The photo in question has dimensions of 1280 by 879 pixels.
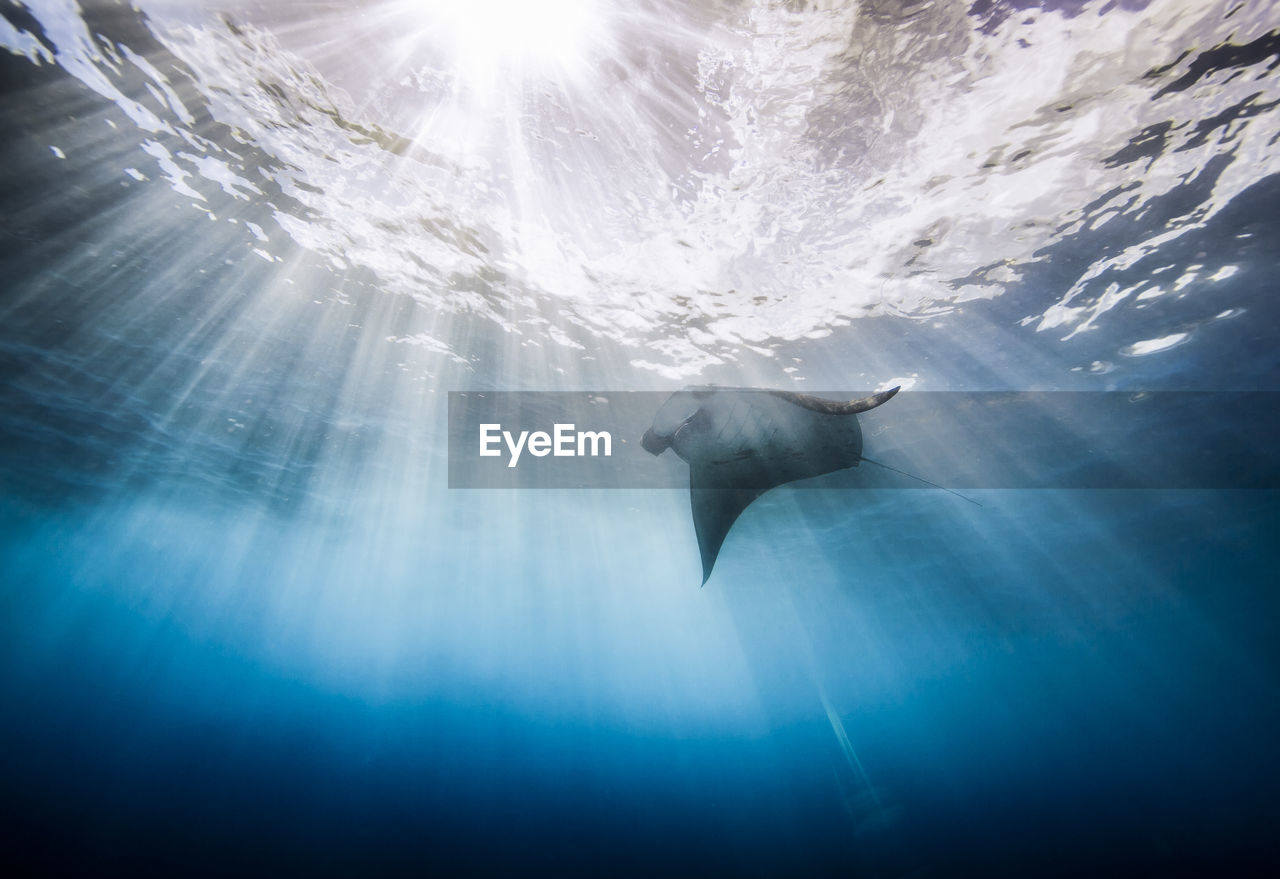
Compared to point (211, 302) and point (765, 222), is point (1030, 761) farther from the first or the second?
point (211, 302)

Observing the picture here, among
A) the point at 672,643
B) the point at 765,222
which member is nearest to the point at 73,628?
the point at 672,643


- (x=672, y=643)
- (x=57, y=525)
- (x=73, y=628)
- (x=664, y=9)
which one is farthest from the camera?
(x=73, y=628)

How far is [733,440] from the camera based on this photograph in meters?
5.51

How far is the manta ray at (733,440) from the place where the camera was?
5.36 metres

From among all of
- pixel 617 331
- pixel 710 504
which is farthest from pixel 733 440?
pixel 617 331

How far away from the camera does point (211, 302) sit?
1045 cm

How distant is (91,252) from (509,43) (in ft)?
33.1

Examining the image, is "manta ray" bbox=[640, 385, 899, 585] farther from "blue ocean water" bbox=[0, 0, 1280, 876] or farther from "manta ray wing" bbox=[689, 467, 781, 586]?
"blue ocean water" bbox=[0, 0, 1280, 876]

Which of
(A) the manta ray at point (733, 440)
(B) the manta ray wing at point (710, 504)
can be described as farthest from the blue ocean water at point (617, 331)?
(B) the manta ray wing at point (710, 504)

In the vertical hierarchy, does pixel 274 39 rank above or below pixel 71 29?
below

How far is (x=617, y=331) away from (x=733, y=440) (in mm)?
5574

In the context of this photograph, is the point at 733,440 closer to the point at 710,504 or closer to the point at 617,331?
the point at 710,504

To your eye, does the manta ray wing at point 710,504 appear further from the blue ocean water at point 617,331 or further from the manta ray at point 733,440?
the blue ocean water at point 617,331

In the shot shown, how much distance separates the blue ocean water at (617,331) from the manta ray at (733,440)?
3485 mm
